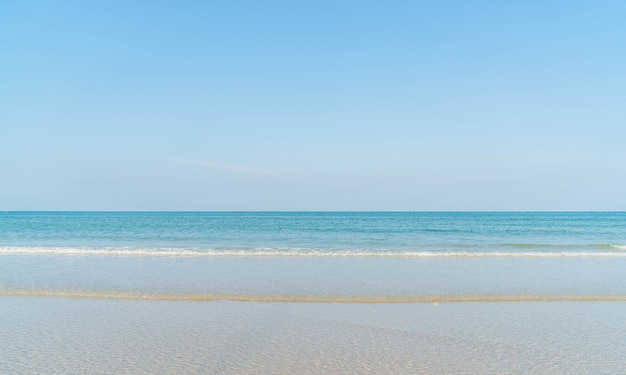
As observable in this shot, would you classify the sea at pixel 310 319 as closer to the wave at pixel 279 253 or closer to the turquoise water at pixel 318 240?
the wave at pixel 279 253

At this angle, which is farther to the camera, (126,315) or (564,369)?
(126,315)

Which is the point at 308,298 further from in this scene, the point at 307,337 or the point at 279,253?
the point at 279,253

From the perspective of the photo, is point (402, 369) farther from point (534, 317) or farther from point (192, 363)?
point (534, 317)

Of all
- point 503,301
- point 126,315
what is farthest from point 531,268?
point 126,315

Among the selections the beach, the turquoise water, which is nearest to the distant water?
the turquoise water

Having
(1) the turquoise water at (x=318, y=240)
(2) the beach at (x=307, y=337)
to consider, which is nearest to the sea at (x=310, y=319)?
(2) the beach at (x=307, y=337)

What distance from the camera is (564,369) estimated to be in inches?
269

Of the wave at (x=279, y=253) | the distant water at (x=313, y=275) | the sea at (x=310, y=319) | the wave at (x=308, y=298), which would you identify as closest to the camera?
the sea at (x=310, y=319)

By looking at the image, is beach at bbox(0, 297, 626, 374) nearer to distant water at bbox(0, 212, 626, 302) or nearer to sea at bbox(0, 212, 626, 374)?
sea at bbox(0, 212, 626, 374)

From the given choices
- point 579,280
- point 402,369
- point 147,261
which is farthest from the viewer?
point 147,261

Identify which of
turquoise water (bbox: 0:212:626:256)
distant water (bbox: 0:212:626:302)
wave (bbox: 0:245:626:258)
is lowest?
turquoise water (bbox: 0:212:626:256)

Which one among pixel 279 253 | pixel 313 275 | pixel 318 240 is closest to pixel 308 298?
pixel 313 275

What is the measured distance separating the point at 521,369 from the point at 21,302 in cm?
1094

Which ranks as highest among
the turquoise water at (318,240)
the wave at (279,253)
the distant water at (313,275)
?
the distant water at (313,275)
